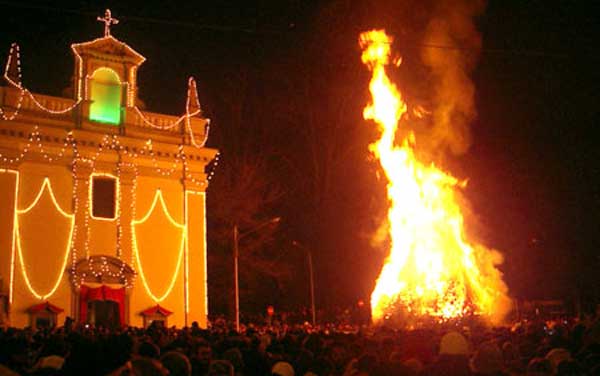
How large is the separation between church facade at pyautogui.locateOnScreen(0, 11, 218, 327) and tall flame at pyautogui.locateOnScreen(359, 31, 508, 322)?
8.05 meters

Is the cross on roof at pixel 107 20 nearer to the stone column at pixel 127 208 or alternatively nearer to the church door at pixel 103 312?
the stone column at pixel 127 208

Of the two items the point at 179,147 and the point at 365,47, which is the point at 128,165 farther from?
the point at 365,47

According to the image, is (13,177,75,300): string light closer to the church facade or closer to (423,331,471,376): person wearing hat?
the church facade

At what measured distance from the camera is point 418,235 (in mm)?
30953

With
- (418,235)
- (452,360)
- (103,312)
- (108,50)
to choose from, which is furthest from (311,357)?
(108,50)

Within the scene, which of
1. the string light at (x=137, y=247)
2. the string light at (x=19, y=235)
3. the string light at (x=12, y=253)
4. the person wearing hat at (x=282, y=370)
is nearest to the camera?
the person wearing hat at (x=282, y=370)

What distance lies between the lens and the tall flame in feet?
96.0

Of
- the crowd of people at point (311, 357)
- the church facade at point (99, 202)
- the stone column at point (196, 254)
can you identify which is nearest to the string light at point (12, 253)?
the church facade at point (99, 202)

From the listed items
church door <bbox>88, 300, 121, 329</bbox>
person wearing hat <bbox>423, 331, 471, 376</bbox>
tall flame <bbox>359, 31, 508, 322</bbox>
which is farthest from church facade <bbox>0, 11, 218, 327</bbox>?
person wearing hat <bbox>423, 331, 471, 376</bbox>

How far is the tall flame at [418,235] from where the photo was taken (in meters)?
29.3

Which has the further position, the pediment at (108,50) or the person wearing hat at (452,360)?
the pediment at (108,50)

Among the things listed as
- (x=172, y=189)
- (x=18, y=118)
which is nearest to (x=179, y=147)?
(x=172, y=189)

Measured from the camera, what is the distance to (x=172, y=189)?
29.6 metres

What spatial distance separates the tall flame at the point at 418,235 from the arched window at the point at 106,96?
438 inches
